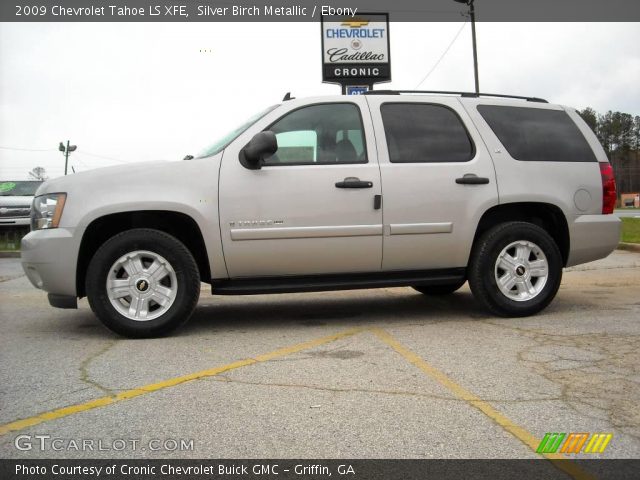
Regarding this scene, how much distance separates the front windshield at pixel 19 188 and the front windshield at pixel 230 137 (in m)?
13.4

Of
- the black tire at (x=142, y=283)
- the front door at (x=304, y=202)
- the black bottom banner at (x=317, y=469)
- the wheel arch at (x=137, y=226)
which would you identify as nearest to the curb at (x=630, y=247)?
the front door at (x=304, y=202)

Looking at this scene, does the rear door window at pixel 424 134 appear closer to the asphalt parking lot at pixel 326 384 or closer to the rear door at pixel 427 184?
the rear door at pixel 427 184

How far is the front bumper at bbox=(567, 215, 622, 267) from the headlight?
4322 millimetres

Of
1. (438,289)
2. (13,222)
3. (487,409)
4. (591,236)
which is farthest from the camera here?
(13,222)

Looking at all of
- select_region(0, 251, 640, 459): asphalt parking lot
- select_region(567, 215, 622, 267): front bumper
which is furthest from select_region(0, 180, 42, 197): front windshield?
select_region(567, 215, 622, 267): front bumper

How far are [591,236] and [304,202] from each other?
2.68 meters

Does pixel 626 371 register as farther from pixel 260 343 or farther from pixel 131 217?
pixel 131 217

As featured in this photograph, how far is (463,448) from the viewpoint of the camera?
108 inches

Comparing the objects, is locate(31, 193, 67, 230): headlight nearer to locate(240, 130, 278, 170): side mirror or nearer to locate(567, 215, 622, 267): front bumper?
locate(240, 130, 278, 170): side mirror

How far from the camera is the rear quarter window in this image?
579cm

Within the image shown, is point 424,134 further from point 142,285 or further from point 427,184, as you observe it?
point 142,285

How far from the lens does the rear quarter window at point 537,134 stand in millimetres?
5789

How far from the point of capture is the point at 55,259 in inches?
196

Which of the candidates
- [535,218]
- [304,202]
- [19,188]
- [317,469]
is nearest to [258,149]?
[304,202]
